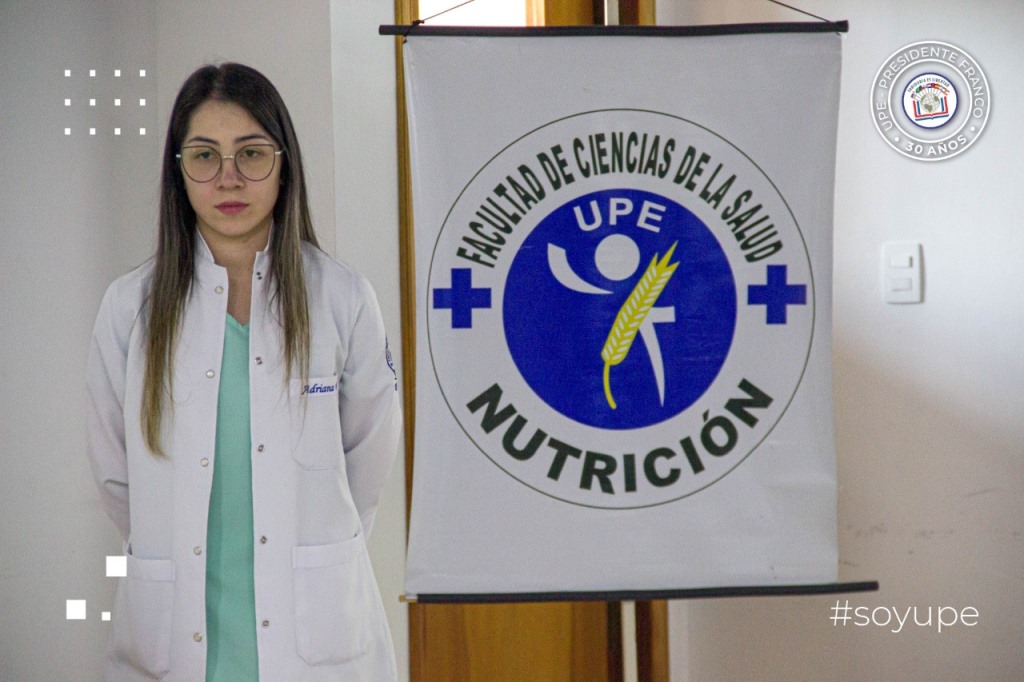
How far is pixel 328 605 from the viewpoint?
1.65 metres

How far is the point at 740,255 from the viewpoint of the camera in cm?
161

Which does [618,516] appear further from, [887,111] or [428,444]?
[887,111]

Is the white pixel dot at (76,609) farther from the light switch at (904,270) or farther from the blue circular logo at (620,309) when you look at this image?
the light switch at (904,270)

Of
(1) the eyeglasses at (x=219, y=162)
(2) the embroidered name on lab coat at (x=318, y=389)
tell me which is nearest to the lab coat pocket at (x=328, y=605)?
(2) the embroidered name on lab coat at (x=318, y=389)

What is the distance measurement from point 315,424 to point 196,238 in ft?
1.22

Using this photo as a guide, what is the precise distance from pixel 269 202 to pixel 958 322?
5.21ft

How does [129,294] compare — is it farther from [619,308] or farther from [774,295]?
[774,295]

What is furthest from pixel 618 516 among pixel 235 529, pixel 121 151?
pixel 121 151

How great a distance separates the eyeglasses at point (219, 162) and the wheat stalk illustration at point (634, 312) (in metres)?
0.62

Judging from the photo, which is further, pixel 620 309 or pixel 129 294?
pixel 129 294

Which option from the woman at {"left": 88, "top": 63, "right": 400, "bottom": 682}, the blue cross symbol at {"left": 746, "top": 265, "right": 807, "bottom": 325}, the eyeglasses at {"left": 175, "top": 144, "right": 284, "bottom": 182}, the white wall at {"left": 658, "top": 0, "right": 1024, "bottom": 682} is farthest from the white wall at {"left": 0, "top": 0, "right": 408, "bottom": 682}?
the white wall at {"left": 658, "top": 0, "right": 1024, "bottom": 682}

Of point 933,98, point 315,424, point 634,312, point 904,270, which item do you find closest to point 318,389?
point 315,424

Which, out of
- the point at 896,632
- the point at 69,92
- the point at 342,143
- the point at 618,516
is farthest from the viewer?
the point at 896,632

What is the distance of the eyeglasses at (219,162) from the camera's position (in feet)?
5.60
